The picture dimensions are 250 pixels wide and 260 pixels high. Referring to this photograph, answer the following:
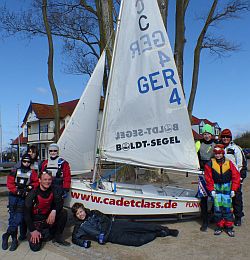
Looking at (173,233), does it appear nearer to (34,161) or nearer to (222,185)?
(222,185)

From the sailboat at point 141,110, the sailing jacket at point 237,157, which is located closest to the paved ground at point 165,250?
the sailboat at point 141,110

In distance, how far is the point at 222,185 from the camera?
203 inches

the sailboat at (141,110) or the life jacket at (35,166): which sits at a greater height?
the sailboat at (141,110)

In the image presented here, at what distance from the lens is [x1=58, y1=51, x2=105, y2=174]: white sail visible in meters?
5.95

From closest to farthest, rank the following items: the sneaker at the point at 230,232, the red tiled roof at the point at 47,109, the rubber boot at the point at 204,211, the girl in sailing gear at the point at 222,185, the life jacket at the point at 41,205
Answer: the life jacket at the point at 41,205, the sneaker at the point at 230,232, the girl in sailing gear at the point at 222,185, the rubber boot at the point at 204,211, the red tiled roof at the point at 47,109

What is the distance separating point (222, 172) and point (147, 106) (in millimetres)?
1721

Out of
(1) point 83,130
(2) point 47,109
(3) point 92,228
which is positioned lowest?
(3) point 92,228

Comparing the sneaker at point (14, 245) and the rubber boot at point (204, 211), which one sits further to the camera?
the rubber boot at point (204, 211)

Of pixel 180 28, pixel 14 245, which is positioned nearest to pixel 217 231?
pixel 14 245

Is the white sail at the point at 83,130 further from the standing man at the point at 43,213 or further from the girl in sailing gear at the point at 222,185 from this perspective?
the girl in sailing gear at the point at 222,185

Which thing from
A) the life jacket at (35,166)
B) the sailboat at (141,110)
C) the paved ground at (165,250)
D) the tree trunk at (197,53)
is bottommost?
the paved ground at (165,250)

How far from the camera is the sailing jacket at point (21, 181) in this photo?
480cm

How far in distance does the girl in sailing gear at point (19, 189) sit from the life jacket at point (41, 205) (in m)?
0.25

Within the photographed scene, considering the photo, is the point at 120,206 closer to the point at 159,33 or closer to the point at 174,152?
the point at 174,152
